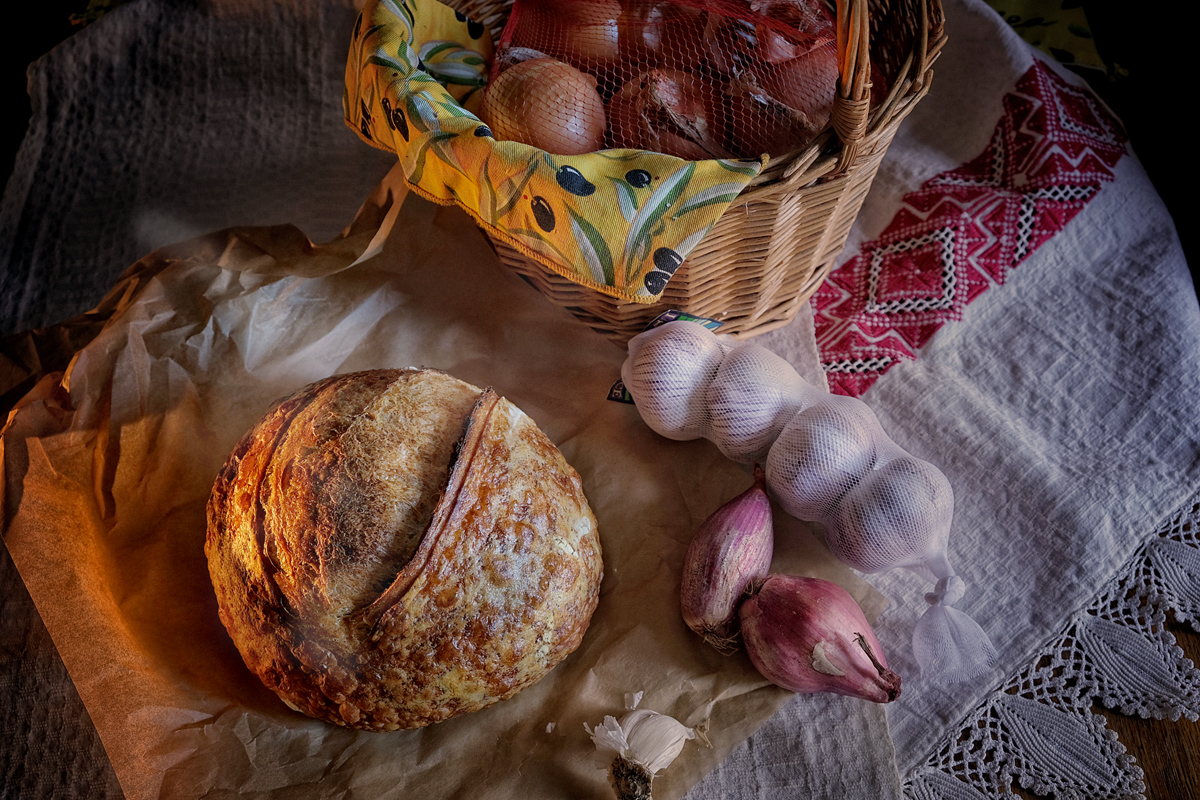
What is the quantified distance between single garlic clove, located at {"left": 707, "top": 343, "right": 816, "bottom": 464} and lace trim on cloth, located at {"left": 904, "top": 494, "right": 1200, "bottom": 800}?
19.2 inches

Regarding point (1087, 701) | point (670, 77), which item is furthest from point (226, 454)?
point (1087, 701)

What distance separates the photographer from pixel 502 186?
1034mm

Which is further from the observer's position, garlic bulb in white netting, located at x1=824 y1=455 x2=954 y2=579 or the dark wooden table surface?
the dark wooden table surface

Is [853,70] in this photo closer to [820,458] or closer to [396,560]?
[820,458]

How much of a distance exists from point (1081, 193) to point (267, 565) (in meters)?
1.57

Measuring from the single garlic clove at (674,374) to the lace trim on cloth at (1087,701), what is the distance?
0.58 meters

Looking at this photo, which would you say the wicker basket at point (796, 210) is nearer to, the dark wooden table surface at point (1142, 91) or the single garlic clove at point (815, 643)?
the single garlic clove at point (815, 643)

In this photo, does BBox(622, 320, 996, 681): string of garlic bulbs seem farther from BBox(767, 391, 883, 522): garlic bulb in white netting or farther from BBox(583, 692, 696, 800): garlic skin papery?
BBox(583, 692, 696, 800): garlic skin papery

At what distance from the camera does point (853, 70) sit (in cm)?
92

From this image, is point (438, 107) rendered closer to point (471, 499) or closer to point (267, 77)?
point (471, 499)

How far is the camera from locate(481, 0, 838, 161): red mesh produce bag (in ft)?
3.76

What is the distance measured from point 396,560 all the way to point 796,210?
2.42 ft

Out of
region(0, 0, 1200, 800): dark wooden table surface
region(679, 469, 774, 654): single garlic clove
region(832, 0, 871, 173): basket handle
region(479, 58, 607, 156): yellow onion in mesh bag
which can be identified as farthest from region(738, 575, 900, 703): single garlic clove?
region(0, 0, 1200, 800): dark wooden table surface

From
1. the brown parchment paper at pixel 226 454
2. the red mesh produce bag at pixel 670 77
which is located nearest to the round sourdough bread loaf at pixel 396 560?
the brown parchment paper at pixel 226 454
